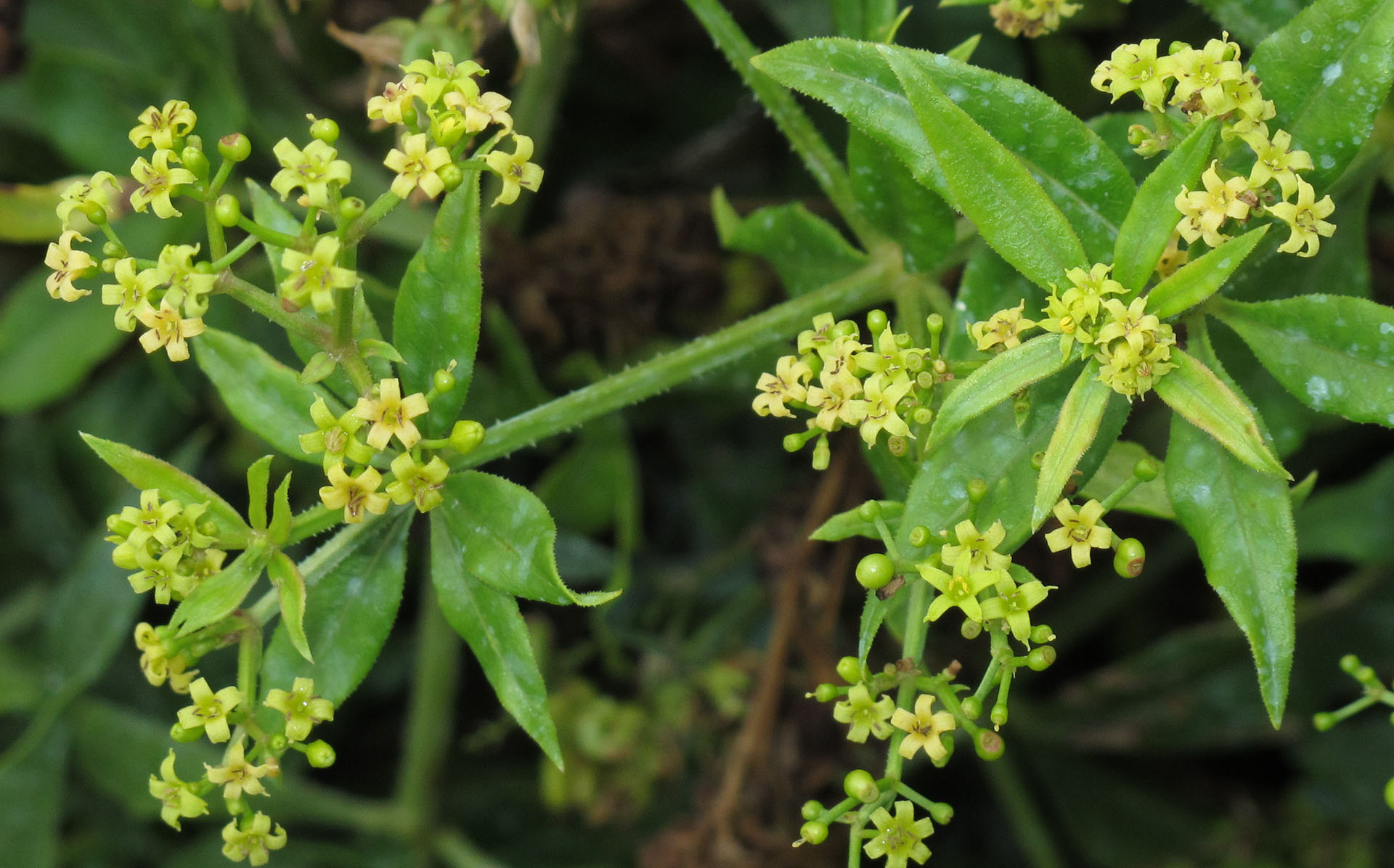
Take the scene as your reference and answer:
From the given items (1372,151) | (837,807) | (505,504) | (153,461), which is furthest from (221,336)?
(1372,151)

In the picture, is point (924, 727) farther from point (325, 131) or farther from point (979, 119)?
point (325, 131)

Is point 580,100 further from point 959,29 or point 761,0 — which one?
point 959,29

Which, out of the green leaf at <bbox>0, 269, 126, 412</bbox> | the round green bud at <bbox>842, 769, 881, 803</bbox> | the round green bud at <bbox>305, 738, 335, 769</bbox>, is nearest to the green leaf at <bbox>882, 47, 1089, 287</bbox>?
the round green bud at <bbox>842, 769, 881, 803</bbox>

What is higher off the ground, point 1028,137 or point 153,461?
point 1028,137

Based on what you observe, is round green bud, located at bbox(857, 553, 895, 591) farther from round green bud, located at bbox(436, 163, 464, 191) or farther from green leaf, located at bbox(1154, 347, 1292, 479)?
round green bud, located at bbox(436, 163, 464, 191)

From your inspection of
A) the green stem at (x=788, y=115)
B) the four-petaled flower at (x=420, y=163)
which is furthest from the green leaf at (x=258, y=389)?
the green stem at (x=788, y=115)
